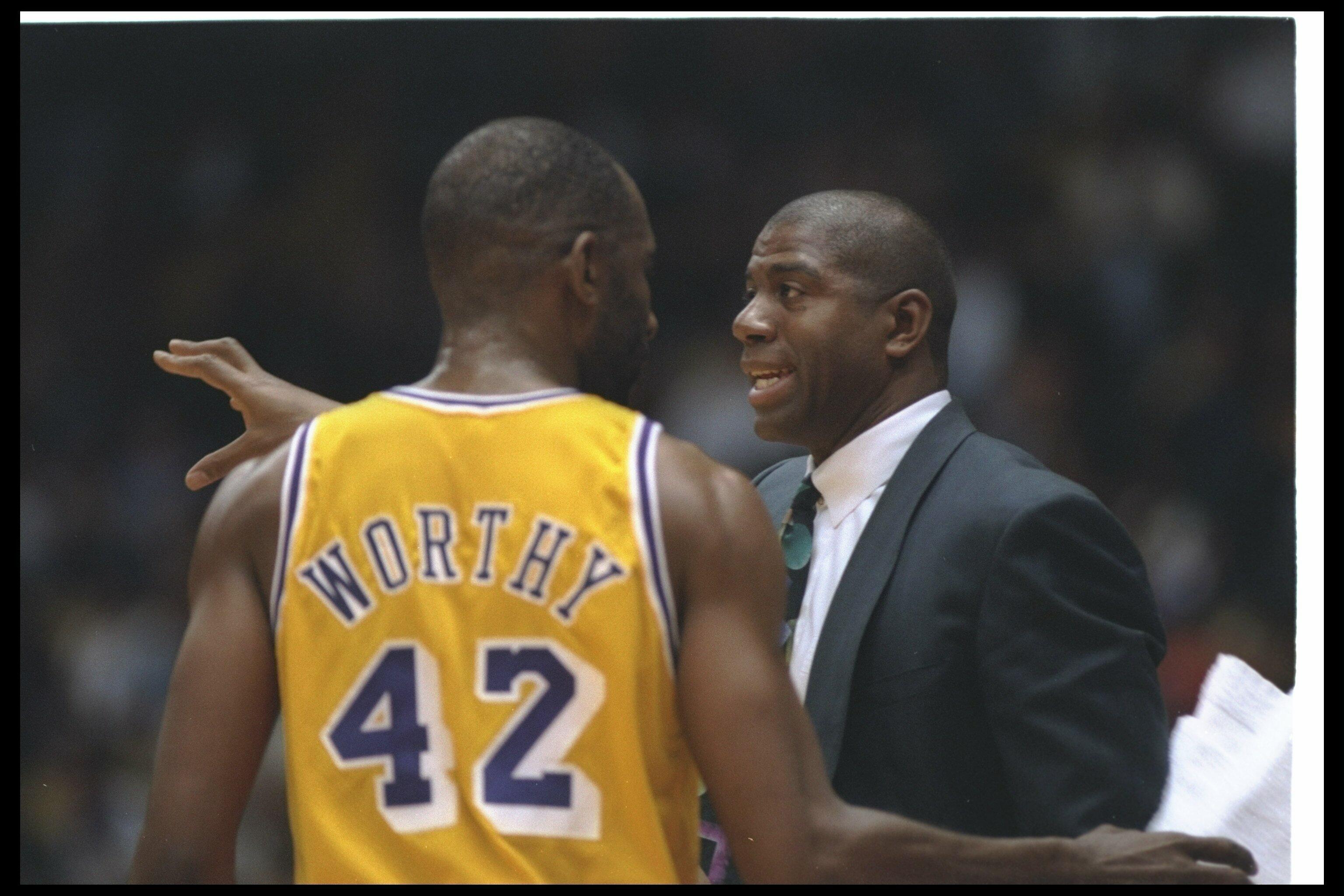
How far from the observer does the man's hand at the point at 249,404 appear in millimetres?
2969

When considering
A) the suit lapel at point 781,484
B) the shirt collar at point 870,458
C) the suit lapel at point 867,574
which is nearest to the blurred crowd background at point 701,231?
the suit lapel at point 781,484

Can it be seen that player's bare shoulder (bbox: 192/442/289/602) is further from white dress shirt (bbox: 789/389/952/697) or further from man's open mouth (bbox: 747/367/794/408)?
man's open mouth (bbox: 747/367/794/408)

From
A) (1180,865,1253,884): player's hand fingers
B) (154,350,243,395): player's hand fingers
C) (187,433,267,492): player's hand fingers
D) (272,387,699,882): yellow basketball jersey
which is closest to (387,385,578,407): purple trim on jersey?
(272,387,699,882): yellow basketball jersey

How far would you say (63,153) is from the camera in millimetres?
3490

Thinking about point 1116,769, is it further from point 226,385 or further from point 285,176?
point 285,176

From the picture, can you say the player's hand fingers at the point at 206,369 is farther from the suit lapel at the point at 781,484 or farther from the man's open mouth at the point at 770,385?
the suit lapel at the point at 781,484

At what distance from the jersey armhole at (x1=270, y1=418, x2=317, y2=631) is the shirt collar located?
140 cm

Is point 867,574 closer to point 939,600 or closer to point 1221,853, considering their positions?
point 939,600

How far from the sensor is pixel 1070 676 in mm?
2754

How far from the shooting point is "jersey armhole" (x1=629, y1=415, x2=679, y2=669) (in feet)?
6.72

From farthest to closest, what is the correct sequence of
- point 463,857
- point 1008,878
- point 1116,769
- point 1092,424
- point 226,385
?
point 1092,424 < point 226,385 < point 1116,769 < point 1008,878 < point 463,857

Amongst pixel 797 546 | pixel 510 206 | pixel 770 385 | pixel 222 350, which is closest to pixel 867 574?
pixel 797 546
